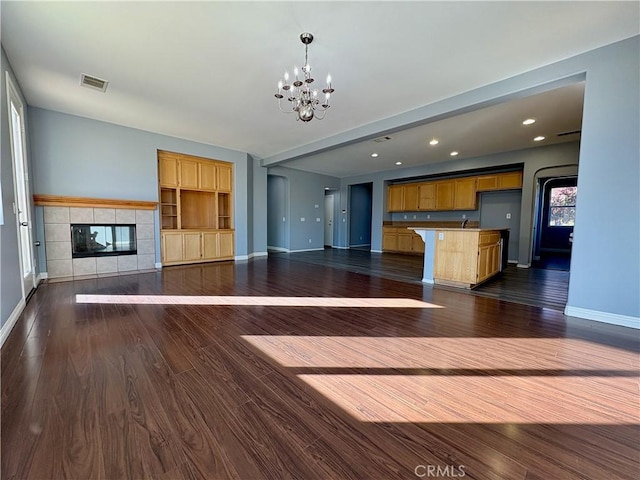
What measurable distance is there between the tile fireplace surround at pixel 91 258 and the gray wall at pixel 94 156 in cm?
28

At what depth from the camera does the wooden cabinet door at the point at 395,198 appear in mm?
9078

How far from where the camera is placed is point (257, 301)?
354cm

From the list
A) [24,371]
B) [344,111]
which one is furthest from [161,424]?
[344,111]

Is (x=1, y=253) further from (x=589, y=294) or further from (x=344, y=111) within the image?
(x=589, y=294)

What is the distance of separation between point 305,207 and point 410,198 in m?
3.46

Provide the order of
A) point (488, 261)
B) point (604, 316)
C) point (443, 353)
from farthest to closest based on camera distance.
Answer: point (488, 261) < point (604, 316) < point (443, 353)

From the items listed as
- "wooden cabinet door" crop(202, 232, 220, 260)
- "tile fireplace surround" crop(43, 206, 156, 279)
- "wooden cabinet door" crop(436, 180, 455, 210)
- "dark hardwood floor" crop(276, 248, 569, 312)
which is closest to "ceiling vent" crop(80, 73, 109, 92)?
"tile fireplace surround" crop(43, 206, 156, 279)

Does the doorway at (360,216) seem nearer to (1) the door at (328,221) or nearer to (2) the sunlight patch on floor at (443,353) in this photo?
(1) the door at (328,221)

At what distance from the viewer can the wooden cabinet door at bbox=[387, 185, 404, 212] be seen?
29.8 ft

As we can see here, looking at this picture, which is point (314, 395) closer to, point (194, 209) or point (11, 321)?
point (11, 321)

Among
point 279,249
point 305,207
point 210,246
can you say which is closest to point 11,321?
point 210,246

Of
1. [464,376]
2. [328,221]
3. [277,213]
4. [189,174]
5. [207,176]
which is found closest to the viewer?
[464,376]

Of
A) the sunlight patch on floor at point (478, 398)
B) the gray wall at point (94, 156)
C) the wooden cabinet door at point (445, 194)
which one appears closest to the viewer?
the sunlight patch on floor at point (478, 398)

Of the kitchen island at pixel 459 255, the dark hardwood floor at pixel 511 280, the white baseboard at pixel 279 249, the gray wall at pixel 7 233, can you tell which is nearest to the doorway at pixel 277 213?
the white baseboard at pixel 279 249
